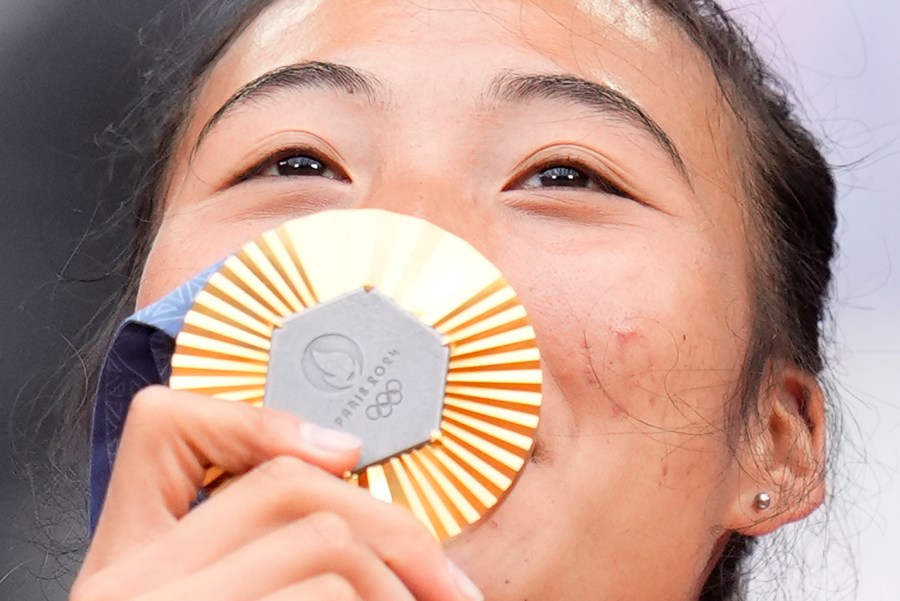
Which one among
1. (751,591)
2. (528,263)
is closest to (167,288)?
(528,263)

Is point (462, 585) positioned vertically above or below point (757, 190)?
below

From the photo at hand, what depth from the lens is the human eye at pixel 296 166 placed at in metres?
1.48

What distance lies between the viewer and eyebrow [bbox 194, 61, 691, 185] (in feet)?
4.71

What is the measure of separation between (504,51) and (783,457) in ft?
1.99

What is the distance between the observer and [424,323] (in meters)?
1.14

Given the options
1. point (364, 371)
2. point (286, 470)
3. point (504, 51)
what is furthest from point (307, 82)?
point (286, 470)

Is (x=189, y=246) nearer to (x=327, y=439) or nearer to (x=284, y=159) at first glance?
(x=284, y=159)

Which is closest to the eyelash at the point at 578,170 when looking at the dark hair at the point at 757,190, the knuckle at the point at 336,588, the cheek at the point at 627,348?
the cheek at the point at 627,348

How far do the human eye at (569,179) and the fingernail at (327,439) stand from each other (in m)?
0.49

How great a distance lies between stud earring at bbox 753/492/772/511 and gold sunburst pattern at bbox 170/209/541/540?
0.50 metres

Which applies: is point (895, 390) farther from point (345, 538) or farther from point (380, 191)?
point (345, 538)

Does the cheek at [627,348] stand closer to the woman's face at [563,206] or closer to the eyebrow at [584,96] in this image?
the woman's face at [563,206]

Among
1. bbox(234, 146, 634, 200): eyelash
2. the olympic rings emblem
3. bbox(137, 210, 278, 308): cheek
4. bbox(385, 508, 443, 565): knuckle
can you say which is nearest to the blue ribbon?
bbox(137, 210, 278, 308): cheek

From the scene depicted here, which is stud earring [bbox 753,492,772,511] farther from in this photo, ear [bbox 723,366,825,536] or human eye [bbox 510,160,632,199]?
human eye [bbox 510,160,632,199]
